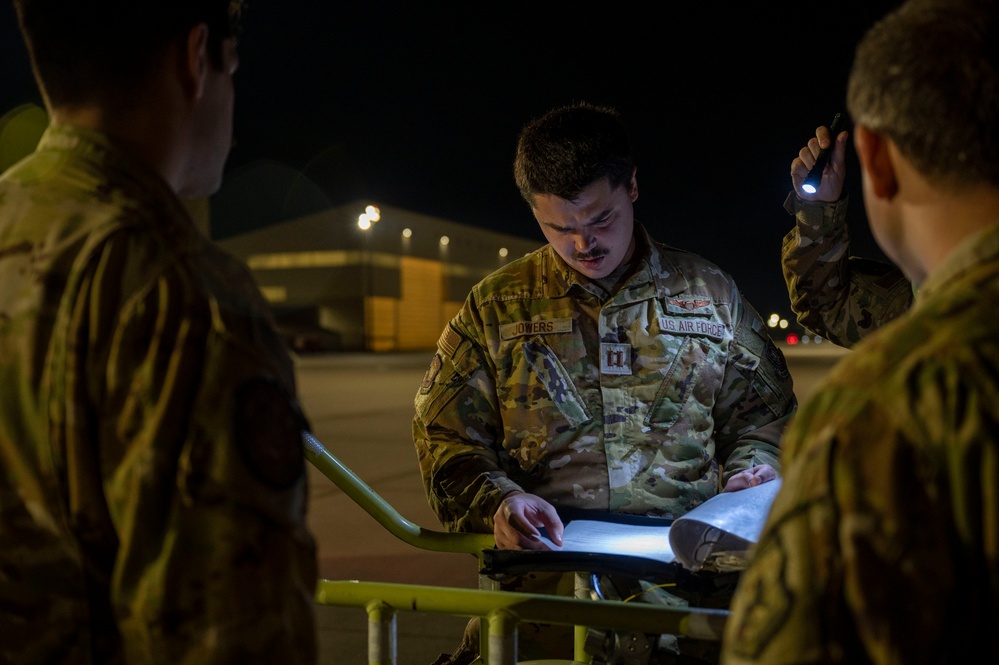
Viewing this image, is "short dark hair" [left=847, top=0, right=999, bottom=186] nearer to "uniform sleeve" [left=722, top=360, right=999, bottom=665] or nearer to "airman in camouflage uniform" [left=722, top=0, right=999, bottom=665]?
"airman in camouflage uniform" [left=722, top=0, right=999, bottom=665]

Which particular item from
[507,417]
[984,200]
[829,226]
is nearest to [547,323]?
[507,417]

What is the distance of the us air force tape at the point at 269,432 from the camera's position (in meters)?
1.00

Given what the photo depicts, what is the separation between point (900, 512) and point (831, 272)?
183 cm

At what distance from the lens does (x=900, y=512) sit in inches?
30.5

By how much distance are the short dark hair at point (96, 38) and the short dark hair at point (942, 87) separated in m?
0.85

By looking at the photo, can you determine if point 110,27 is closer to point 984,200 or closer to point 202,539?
point 202,539

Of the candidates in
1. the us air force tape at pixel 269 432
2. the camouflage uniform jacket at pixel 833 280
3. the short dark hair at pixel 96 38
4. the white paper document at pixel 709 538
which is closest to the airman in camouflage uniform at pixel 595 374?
the camouflage uniform jacket at pixel 833 280

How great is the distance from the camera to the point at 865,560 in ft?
2.55

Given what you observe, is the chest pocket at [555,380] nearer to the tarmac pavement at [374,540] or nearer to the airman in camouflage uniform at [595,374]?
the airman in camouflage uniform at [595,374]

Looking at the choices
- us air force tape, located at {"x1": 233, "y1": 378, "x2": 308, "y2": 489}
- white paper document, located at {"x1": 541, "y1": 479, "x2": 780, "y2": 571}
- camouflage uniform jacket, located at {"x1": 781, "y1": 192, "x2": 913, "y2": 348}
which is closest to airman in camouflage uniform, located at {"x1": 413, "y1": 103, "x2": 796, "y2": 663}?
camouflage uniform jacket, located at {"x1": 781, "y1": 192, "x2": 913, "y2": 348}

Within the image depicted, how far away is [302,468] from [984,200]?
0.79 m

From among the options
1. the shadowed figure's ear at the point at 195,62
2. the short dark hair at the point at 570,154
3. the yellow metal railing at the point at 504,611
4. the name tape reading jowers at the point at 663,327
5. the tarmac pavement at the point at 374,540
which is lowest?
the tarmac pavement at the point at 374,540

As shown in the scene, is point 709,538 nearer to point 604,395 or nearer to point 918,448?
point 604,395

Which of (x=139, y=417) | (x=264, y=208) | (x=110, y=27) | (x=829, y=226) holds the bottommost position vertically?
(x=139, y=417)
